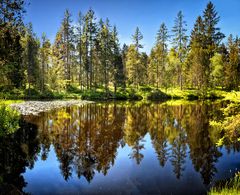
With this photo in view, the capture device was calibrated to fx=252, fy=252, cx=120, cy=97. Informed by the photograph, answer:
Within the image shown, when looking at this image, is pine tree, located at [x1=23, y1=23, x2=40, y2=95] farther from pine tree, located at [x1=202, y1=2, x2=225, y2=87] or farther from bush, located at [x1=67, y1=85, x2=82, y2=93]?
pine tree, located at [x1=202, y1=2, x2=225, y2=87]

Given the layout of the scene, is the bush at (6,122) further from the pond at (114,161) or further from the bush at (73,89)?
the bush at (73,89)

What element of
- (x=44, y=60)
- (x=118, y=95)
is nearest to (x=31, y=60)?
(x=44, y=60)

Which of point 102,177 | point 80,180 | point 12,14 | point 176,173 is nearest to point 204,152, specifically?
point 176,173

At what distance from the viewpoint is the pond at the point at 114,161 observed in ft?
30.2

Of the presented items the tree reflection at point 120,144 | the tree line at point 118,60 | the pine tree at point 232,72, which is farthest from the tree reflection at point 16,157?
the pine tree at point 232,72

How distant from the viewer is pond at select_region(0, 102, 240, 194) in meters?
9.20

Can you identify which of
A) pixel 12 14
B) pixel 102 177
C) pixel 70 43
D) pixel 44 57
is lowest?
pixel 102 177

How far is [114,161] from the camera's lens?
12.3 meters

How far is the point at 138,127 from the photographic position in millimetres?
21281

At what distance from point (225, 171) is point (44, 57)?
6106 centimetres

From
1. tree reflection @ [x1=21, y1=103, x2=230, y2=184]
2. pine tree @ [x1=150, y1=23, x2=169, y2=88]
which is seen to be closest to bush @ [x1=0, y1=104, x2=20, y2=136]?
tree reflection @ [x1=21, y1=103, x2=230, y2=184]

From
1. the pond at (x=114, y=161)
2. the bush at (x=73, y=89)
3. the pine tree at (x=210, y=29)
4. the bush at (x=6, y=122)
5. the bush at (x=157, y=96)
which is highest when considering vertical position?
the pine tree at (x=210, y=29)

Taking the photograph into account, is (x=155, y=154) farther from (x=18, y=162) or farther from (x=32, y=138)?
(x=32, y=138)

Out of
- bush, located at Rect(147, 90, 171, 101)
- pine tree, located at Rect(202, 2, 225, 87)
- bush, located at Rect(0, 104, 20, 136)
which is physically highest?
pine tree, located at Rect(202, 2, 225, 87)
